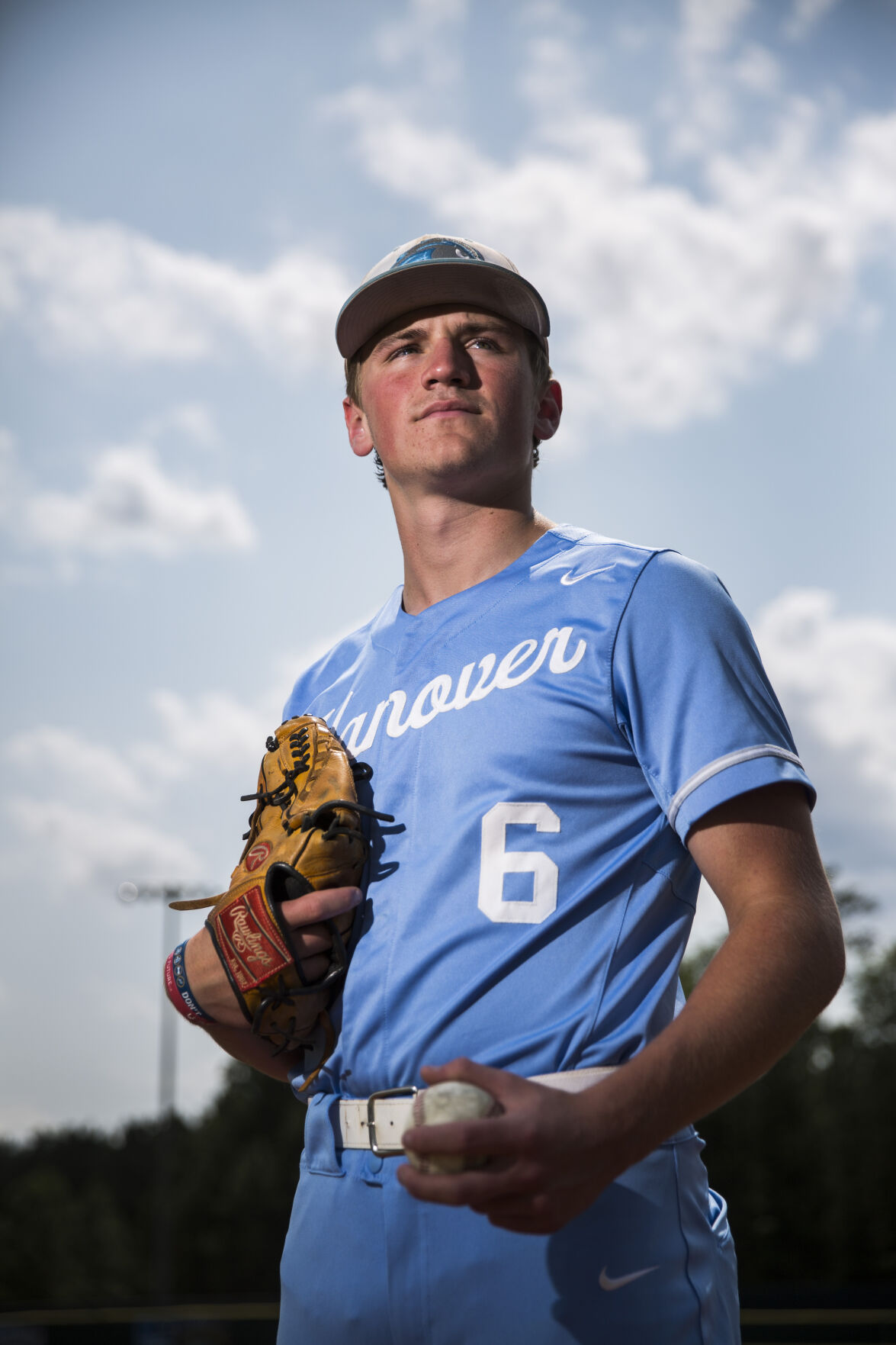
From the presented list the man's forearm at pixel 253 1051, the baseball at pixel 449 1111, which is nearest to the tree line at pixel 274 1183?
the man's forearm at pixel 253 1051

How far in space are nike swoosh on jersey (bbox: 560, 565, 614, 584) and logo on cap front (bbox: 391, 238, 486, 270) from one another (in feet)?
2.52

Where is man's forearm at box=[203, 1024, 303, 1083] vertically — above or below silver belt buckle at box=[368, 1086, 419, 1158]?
above

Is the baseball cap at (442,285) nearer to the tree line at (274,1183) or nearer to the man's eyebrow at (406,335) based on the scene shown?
the man's eyebrow at (406,335)

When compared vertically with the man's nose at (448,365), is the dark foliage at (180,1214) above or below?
below

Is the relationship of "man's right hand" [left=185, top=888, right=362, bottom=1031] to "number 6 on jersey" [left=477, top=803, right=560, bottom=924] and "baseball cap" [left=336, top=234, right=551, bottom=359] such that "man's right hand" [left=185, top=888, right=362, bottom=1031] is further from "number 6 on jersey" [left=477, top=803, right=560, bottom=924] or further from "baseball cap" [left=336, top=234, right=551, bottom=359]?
"baseball cap" [left=336, top=234, right=551, bottom=359]

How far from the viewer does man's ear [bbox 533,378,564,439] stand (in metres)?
2.67

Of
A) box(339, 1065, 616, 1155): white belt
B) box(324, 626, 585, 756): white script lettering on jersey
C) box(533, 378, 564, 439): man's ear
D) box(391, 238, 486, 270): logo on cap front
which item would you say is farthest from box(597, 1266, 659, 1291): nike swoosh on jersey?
box(391, 238, 486, 270): logo on cap front

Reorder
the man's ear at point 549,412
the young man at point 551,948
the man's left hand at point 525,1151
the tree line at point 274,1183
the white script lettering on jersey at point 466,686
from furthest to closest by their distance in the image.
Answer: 1. the tree line at point 274,1183
2. the man's ear at point 549,412
3. the white script lettering on jersey at point 466,686
4. the young man at point 551,948
5. the man's left hand at point 525,1151

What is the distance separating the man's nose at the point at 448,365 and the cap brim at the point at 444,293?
0.12 m

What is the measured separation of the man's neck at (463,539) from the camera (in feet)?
7.74

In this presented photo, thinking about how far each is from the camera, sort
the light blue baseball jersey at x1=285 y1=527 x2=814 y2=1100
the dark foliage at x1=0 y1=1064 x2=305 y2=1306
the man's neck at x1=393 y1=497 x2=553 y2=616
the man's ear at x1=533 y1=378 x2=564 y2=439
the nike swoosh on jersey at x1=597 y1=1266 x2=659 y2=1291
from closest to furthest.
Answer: the nike swoosh on jersey at x1=597 y1=1266 x2=659 y2=1291 → the light blue baseball jersey at x1=285 y1=527 x2=814 y2=1100 → the man's neck at x1=393 y1=497 x2=553 y2=616 → the man's ear at x1=533 y1=378 x2=564 y2=439 → the dark foliage at x1=0 y1=1064 x2=305 y2=1306

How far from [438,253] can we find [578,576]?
85cm

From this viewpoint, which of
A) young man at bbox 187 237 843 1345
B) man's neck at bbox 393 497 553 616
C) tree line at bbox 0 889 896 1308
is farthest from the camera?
tree line at bbox 0 889 896 1308

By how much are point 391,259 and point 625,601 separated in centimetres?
104
